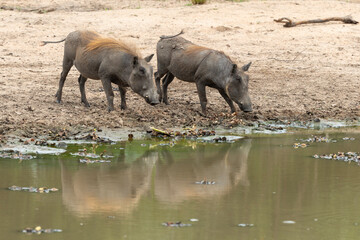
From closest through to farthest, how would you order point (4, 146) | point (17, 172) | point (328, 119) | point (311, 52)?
1. point (17, 172)
2. point (4, 146)
3. point (328, 119)
4. point (311, 52)

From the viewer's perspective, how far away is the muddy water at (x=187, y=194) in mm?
5793

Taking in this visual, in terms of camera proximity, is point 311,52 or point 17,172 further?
point 311,52

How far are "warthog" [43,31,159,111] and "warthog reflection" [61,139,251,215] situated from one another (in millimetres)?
1453

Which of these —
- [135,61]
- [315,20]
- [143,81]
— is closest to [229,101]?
[143,81]

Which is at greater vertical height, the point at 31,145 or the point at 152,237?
the point at 152,237

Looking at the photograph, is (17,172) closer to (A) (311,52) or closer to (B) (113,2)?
(A) (311,52)

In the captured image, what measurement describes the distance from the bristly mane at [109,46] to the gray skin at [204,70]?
3.15 ft

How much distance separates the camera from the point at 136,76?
33.7ft

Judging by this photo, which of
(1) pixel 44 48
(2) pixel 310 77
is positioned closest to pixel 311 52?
(2) pixel 310 77

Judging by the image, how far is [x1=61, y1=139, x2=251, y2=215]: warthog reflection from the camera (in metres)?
6.61

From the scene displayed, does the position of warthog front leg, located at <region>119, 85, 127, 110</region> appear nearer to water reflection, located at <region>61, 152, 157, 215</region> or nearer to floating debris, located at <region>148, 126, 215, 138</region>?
floating debris, located at <region>148, 126, 215, 138</region>

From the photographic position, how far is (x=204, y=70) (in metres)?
11.0

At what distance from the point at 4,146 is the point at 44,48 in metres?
5.54

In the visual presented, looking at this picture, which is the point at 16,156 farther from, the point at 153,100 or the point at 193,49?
the point at 193,49
